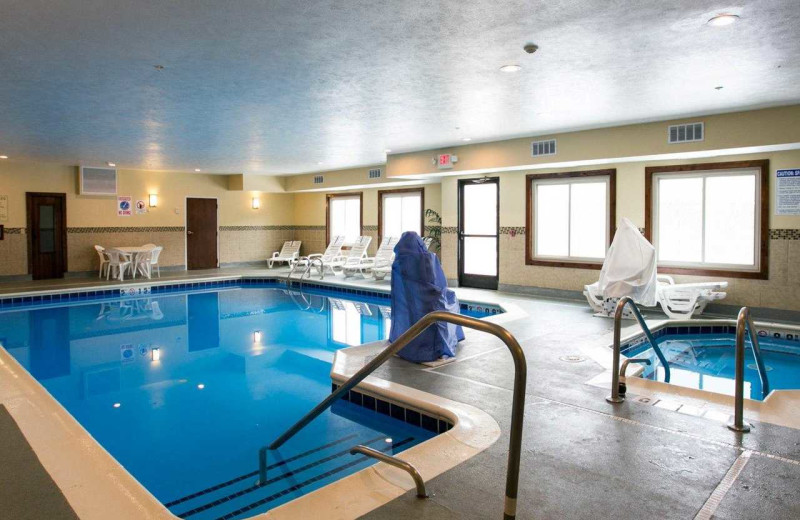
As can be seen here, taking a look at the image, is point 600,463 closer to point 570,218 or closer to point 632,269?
point 632,269

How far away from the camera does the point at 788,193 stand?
6.93 m

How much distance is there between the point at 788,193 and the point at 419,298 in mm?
5222

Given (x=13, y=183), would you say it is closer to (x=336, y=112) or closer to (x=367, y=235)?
(x=367, y=235)

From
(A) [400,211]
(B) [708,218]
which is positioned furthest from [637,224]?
(A) [400,211]

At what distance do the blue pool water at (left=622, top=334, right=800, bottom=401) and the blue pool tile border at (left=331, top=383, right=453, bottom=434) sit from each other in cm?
242

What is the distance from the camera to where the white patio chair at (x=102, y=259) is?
12117 mm

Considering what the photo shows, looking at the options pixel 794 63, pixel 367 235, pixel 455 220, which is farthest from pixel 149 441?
pixel 367 235

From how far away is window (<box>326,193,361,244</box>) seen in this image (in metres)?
14.4

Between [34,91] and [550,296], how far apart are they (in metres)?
7.63

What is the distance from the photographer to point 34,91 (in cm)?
555

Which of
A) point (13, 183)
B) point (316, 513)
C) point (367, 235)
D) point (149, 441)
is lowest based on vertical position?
point (149, 441)

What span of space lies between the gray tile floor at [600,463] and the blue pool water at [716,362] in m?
1.43

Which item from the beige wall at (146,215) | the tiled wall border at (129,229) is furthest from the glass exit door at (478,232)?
the tiled wall border at (129,229)

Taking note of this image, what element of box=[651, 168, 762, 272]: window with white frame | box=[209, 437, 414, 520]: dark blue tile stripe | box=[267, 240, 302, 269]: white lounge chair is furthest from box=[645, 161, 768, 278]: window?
box=[267, 240, 302, 269]: white lounge chair
